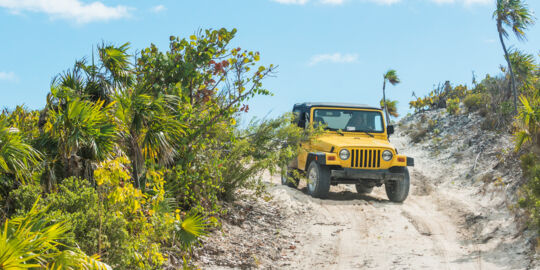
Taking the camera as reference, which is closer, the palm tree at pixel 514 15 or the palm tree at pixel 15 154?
the palm tree at pixel 15 154

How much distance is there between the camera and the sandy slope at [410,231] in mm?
7008

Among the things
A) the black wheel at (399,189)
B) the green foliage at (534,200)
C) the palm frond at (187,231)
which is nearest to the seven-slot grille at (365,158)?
the black wheel at (399,189)

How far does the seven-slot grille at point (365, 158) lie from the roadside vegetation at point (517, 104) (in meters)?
2.74

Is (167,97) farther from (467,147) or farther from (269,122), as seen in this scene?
(467,147)

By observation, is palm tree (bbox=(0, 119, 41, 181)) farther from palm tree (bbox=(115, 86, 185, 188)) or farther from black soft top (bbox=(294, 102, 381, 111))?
black soft top (bbox=(294, 102, 381, 111))

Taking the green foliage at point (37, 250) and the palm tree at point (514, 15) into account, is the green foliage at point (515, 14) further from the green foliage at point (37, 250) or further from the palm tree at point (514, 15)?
the green foliage at point (37, 250)

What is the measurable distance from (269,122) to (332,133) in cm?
247

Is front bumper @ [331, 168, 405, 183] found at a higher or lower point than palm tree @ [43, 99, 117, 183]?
lower

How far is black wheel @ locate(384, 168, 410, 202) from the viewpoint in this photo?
35.6ft

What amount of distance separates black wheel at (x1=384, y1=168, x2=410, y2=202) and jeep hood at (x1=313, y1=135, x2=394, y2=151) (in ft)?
2.55

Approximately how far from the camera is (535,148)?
966 centimetres

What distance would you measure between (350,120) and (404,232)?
378cm

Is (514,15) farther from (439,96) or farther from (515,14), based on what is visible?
(439,96)

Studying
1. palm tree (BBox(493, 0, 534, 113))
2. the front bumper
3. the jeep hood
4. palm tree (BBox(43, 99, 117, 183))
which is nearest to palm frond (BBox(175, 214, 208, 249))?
palm tree (BBox(43, 99, 117, 183))
